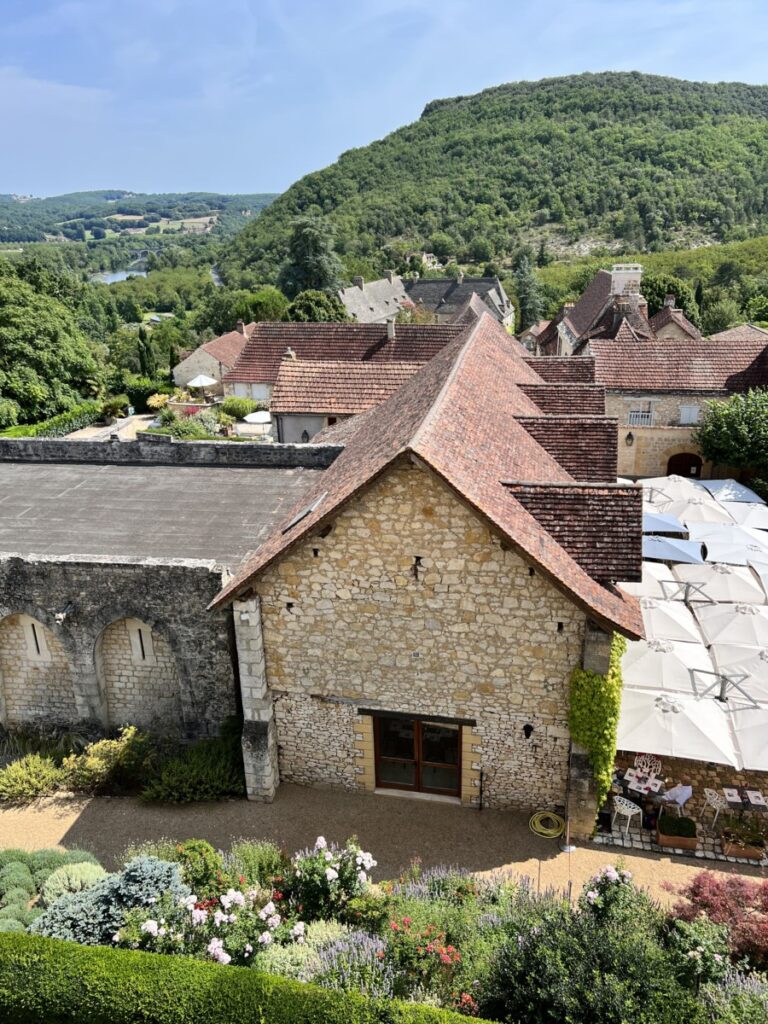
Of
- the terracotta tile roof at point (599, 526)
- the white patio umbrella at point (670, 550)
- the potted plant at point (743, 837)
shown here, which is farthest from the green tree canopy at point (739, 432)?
the terracotta tile roof at point (599, 526)

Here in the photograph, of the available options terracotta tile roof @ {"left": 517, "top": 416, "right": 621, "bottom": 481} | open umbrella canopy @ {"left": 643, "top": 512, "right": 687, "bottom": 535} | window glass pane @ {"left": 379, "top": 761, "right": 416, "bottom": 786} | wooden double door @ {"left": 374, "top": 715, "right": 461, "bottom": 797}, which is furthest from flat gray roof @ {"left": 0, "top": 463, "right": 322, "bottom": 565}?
open umbrella canopy @ {"left": 643, "top": 512, "right": 687, "bottom": 535}

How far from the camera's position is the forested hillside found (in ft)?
439

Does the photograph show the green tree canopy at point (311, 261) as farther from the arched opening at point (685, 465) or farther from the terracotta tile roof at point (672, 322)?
the arched opening at point (685, 465)

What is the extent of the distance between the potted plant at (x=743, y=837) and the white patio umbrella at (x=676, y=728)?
1.30 m

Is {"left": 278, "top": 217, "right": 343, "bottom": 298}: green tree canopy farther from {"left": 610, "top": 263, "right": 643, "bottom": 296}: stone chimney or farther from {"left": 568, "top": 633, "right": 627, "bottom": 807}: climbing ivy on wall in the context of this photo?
{"left": 568, "top": 633, "right": 627, "bottom": 807}: climbing ivy on wall

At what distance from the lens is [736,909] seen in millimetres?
9828

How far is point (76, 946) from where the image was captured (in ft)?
29.6

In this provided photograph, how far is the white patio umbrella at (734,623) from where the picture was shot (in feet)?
55.0

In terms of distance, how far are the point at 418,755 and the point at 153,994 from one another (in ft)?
19.9

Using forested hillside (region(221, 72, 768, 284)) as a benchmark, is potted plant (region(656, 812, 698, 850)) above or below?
below

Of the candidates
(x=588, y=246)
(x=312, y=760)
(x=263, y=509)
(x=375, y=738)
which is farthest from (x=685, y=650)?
(x=588, y=246)

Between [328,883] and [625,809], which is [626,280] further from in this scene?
[328,883]

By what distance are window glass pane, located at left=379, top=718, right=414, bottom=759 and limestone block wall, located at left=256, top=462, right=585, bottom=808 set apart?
404 mm

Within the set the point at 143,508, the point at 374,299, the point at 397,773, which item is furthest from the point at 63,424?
the point at 374,299
